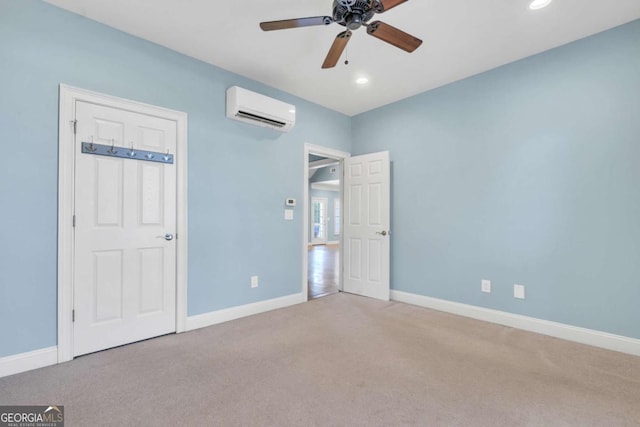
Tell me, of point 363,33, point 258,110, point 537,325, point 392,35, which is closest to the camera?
point 392,35

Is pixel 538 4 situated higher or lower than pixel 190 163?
higher

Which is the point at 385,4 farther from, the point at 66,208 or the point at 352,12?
the point at 66,208

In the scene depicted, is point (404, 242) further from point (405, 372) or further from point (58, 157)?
point (58, 157)

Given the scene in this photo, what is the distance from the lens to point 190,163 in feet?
9.94

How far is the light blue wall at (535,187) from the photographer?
8.41ft

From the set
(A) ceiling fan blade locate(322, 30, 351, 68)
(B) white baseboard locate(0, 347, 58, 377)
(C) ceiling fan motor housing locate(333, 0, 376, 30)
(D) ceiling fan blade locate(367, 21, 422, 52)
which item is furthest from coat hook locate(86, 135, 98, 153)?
(D) ceiling fan blade locate(367, 21, 422, 52)

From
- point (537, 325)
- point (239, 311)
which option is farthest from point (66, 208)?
point (537, 325)

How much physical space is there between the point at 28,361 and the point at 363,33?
3724mm

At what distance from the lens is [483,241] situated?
3.38m

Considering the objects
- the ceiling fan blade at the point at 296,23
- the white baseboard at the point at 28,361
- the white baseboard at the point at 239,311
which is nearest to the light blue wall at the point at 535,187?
the white baseboard at the point at 239,311

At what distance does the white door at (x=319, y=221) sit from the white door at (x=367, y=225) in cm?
721

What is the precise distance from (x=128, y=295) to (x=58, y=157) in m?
1.27

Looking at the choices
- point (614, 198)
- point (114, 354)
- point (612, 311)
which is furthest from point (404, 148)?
point (114, 354)

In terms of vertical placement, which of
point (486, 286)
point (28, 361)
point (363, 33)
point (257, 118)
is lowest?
point (28, 361)
